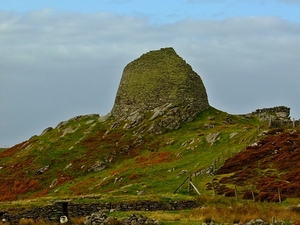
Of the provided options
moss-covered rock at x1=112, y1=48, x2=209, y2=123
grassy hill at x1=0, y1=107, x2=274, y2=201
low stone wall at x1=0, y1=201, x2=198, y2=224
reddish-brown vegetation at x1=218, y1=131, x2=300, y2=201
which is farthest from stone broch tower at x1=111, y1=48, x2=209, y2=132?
low stone wall at x1=0, y1=201, x2=198, y2=224

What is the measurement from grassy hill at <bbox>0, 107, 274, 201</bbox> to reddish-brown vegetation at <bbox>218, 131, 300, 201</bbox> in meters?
2.55

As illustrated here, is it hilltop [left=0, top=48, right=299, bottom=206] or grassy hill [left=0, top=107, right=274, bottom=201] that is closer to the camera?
hilltop [left=0, top=48, right=299, bottom=206]

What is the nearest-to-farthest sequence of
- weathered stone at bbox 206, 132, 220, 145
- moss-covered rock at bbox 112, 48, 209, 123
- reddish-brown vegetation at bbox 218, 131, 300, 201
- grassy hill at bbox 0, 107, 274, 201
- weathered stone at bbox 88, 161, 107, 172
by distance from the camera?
1. reddish-brown vegetation at bbox 218, 131, 300, 201
2. grassy hill at bbox 0, 107, 274, 201
3. weathered stone at bbox 206, 132, 220, 145
4. weathered stone at bbox 88, 161, 107, 172
5. moss-covered rock at bbox 112, 48, 209, 123

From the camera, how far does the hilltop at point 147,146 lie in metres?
60.7

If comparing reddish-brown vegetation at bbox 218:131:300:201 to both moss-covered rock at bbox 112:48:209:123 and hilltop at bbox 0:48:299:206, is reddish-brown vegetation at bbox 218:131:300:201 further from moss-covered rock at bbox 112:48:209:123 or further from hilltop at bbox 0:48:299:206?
moss-covered rock at bbox 112:48:209:123

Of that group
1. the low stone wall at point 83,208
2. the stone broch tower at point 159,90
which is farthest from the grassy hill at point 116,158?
the low stone wall at point 83,208

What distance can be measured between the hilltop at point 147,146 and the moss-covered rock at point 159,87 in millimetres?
182

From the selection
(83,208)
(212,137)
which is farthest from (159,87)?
(83,208)

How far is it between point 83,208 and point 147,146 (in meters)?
42.7

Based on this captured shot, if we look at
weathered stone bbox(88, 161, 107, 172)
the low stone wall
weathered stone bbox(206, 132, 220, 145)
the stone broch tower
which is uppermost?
the stone broch tower

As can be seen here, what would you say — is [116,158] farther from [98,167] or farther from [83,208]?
[83,208]

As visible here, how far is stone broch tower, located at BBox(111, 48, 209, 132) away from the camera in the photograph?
94125 mm

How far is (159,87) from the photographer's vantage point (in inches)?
3824

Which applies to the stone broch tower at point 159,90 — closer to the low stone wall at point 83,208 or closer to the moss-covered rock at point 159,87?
the moss-covered rock at point 159,87
